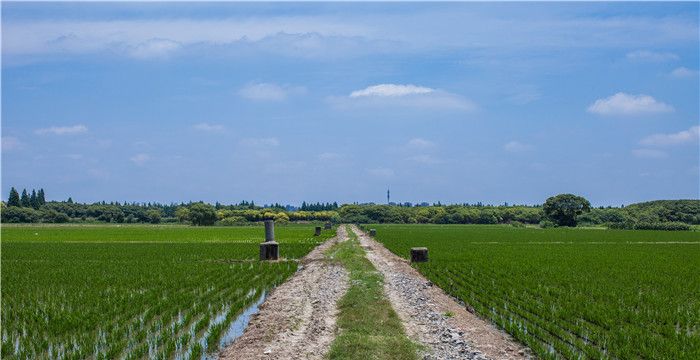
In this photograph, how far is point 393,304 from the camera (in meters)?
15.5

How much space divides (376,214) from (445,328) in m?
145

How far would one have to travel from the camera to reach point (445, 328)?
1232 centimetres

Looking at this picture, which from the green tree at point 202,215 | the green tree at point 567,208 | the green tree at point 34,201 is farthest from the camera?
the green tree at point 34,201

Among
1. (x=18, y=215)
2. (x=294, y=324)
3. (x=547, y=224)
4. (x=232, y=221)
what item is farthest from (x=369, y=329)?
(x=18, y=215)

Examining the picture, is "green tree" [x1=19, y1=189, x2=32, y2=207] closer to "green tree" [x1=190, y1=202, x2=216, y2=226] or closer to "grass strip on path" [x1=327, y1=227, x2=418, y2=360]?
"green tree" [x1=190, y1=202, x2=216, y2=226]

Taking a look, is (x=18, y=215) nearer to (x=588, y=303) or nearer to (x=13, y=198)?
(x=13, y=198)

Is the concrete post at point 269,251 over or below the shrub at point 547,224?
below

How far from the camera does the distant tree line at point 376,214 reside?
124312 millimetres

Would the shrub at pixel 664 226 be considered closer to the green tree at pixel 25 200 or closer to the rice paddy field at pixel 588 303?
the rice paddy field at pixel 588 303

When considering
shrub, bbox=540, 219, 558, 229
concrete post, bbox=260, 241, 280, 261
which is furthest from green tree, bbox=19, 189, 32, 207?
concrete post, bbox=260, 241, 280, 261

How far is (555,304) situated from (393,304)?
3862mm

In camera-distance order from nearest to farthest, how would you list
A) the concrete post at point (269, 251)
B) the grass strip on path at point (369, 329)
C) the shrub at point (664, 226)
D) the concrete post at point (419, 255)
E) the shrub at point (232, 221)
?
the grass strip on path at point (369, 329), the concrete post at point (419, 255), the concrete post at point (269, 251), the shrub at point (664, 226), the shrub at point (232, 221)

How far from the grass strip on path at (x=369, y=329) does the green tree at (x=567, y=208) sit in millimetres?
110495

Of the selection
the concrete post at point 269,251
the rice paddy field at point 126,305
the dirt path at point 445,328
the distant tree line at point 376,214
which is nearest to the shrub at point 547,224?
the distant tree line at point 376,214
